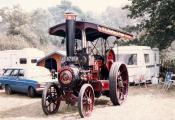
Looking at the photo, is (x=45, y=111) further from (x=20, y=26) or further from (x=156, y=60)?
(x=20, y=26)

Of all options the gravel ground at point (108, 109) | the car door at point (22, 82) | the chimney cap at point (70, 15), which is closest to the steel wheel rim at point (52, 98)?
the gravel ground at point (108, 109)

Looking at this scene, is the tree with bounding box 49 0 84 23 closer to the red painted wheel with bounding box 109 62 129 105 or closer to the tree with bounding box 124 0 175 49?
the tree with bounding box 124 0 175 49

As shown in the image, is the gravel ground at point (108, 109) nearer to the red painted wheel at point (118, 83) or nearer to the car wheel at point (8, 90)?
the red painted wheel at point (118, 83)

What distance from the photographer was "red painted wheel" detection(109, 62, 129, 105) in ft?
41.8

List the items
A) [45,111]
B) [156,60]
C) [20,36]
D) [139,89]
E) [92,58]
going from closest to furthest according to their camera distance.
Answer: [45,111] < [92,58] < [139,89] < [156,60] < [20,36]

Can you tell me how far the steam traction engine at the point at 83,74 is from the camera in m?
11.8

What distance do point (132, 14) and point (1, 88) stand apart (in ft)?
29.5

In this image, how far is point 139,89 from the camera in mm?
18922

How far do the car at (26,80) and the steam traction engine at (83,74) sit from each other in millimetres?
3532

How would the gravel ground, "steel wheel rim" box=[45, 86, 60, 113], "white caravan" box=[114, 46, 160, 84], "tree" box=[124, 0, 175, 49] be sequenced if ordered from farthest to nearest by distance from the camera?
"tree" box=[124, 0, 175, 49] → "white caravan" box=[114, 46, 160, 84] → "steel wheel rim" box=[45, 86, 60, 113] → the gravel ground

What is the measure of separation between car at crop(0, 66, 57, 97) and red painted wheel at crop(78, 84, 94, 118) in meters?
4.89

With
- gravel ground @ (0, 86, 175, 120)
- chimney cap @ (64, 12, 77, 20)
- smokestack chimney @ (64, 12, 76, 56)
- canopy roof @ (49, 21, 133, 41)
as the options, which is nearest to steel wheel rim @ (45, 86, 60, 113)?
gravel ground @ (0, 86, 175, 120)

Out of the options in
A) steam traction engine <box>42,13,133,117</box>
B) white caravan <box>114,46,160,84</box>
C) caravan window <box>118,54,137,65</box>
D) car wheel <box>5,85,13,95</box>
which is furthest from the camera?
caravan window <box>118,54,137,65</box>

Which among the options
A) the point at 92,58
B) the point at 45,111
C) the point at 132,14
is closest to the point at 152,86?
the point at 132,14
